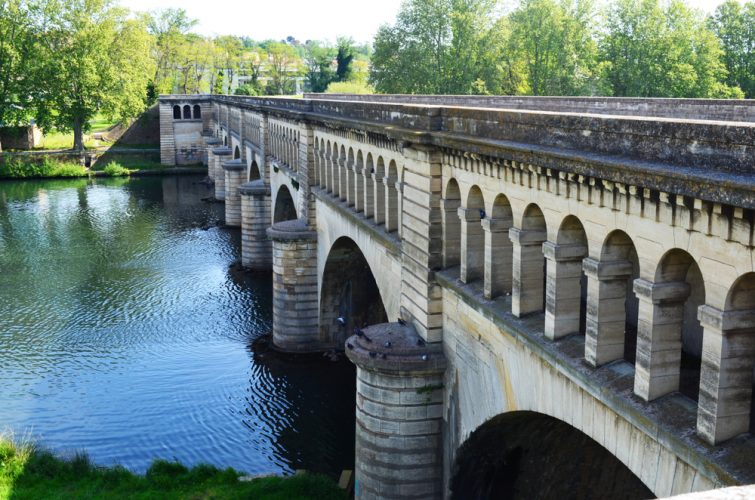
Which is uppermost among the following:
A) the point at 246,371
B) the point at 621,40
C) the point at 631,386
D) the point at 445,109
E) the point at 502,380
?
the point at 621,40

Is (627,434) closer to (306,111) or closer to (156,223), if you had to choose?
→ (306,111)

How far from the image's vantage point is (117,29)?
92.4 metres

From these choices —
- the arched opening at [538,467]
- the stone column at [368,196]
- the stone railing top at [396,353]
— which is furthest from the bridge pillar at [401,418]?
the stone column at [368,196]

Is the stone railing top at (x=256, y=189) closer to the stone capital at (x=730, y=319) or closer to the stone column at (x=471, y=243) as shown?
the stone column at (x=471, y=243)

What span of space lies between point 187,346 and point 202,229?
25750 millimetres

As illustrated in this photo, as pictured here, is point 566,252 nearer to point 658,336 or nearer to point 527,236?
point 527,236

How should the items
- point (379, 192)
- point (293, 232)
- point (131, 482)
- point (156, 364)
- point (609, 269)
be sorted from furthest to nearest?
point (293, 232) < point (156, 364) < point (379, 192) < point (131, 482) < point (609, 269)

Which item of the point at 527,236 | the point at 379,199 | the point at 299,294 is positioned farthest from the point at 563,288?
the point at 299,294

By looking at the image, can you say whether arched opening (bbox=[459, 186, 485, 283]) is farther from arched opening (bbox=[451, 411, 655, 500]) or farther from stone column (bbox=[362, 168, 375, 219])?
stone column (bbox=[362, 168, 375, 219])

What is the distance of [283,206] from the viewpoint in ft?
152

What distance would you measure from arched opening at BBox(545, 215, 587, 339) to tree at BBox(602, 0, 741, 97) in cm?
5120

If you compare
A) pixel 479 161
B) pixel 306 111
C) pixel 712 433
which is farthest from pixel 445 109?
pixel 306 111

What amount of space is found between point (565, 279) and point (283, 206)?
33700mm

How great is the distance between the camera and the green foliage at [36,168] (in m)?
85.8
